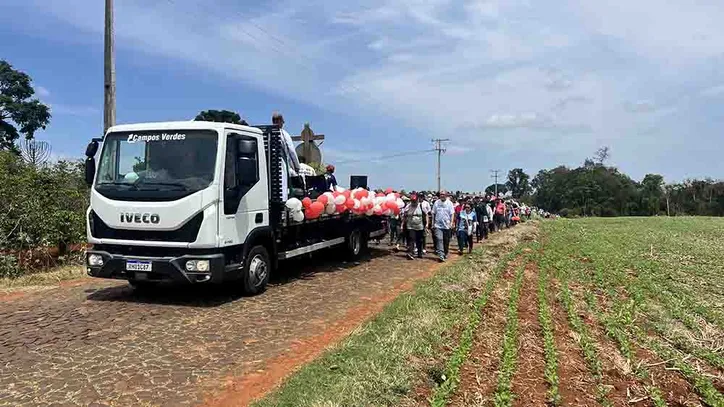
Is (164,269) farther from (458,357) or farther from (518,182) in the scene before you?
(518,182)

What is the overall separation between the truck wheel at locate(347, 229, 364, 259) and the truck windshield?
5.68 metres

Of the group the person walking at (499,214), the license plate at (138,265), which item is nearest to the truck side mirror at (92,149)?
the license plate at (138,265)

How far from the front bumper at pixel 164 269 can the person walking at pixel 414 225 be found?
22.2 ft

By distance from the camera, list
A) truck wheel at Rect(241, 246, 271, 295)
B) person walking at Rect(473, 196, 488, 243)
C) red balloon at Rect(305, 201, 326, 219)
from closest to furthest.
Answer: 1. truck wheel at Rect(241, 246, 271, 295)
2. red balloon at Rect(305, 201, 326, 219)
3. person walking at Rect(473, 196, 488, 243)

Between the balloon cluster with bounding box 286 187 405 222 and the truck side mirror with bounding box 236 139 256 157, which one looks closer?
the truck side mirror with bounding box 236 139 256 157

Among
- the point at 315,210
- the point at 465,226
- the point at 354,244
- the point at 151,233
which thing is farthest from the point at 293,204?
the point at 465,226

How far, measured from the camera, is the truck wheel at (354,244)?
1270 cm

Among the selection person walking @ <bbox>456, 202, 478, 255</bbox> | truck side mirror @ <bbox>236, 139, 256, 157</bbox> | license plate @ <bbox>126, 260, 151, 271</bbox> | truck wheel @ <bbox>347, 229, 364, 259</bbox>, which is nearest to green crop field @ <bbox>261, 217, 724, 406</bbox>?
truck wheel @ <bbox>347, 229, 364, 259</bbox>

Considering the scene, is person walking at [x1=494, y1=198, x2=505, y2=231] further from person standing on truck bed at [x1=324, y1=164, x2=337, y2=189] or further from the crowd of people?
person standing on truck bed at [x1=324, y1=164, x2=337, y2=189]

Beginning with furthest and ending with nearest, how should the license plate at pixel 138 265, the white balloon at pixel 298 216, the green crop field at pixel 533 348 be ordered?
the white balloon at pixel 298 216
the license plate at pixel 138 265
the green crop field at pixel 533 348

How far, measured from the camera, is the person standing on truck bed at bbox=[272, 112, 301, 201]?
9023 millimetres

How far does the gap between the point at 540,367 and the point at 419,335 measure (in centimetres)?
134

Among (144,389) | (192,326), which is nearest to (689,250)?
(192,326)

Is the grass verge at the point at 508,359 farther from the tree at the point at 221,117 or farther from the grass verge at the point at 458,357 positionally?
the tree at the point at 221,117
